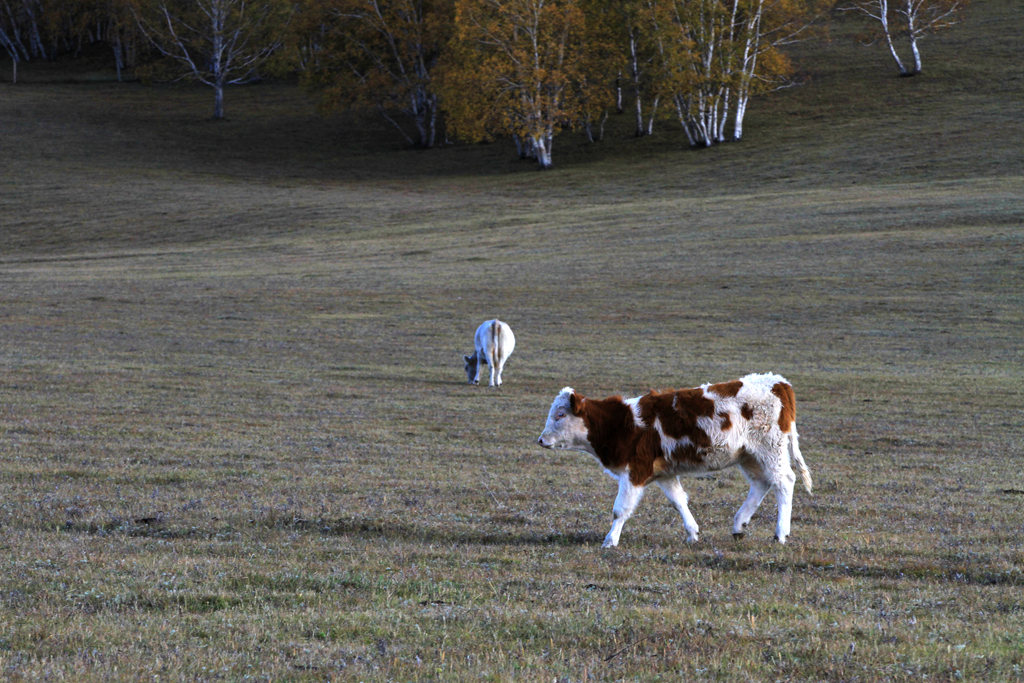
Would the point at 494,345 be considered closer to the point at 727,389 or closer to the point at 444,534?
the point at 444,534

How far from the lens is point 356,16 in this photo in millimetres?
87938

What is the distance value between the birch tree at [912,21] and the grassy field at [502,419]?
1711 centimetres

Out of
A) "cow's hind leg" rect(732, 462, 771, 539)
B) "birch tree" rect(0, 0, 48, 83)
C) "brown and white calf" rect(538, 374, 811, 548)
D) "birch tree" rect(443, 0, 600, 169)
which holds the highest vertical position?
"birch tree" rect(0, 0, 48, 83)

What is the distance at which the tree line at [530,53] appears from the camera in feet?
255

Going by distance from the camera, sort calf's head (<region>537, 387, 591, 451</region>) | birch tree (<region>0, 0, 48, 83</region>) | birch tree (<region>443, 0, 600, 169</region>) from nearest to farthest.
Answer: calf's head (<region>537, 387, 591, 451</region>)
birch tree (<region>443, 0, 600, 169</region>)
birch tree (<region>0, 0, 48, 83</region>)

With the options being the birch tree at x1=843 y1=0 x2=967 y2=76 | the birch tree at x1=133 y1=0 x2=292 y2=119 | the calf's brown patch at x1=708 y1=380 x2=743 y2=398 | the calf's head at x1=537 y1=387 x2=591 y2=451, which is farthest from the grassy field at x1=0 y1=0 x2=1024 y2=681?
the birch tree at x1=133 y1=0 x2=292 y2=119

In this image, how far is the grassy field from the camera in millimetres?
6996

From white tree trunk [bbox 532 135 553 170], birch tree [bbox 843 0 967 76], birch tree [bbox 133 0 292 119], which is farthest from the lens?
birch tree [bbox 133 0 292 119]

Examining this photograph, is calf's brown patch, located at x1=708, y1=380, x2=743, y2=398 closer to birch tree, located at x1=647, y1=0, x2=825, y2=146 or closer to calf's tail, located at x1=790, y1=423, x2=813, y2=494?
calf's tail, located at x1=790, y1=423, x2=813, y2=494

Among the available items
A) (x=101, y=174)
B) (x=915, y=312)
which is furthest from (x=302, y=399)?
(x=101, y=174)

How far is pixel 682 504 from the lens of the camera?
10547 mm

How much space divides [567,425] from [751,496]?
196 centimetres

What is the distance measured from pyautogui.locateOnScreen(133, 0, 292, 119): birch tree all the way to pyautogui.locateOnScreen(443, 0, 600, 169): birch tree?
29.2 metres

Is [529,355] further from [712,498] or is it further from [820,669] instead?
[820,669]
